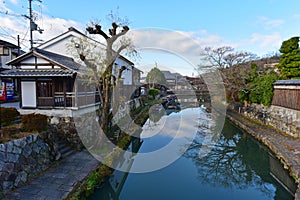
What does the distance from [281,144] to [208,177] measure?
3.90 metres

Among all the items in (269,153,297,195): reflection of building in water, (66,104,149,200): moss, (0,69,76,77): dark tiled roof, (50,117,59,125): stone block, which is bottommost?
(269,153,297,195): reflection of building in water

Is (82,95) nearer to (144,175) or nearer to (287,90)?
(144,175)

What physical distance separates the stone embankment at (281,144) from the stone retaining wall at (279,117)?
305 millimetres

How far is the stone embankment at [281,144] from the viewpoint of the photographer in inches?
225

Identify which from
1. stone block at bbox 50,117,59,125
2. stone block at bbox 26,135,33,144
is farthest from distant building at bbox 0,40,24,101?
stone block at bbox 26,135,33,144

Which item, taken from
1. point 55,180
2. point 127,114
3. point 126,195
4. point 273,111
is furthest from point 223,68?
point 55,180

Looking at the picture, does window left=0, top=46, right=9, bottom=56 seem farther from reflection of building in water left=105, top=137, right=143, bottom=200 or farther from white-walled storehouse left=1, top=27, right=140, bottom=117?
reflection of building in water left=105, top=137, right=143, bottom=200

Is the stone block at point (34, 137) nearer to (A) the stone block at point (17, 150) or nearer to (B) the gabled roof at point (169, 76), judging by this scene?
(A) the stone block at point (17, 150)

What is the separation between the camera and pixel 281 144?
770cm

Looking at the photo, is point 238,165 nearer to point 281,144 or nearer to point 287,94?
point 281,144

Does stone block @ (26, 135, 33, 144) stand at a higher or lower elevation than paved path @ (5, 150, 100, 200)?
higher

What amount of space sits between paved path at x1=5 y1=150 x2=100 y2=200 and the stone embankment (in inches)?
221

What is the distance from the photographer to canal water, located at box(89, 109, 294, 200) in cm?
523

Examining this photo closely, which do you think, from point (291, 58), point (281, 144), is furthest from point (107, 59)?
point (291, 58)
